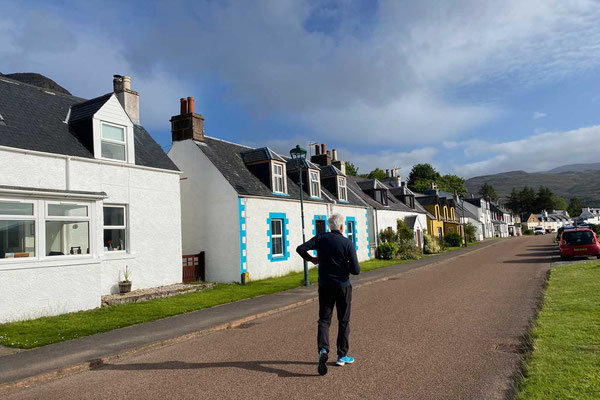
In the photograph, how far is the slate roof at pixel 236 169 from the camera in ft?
60.5

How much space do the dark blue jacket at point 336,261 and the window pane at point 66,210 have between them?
27.7ft

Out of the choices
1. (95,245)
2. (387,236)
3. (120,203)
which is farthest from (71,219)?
(387,236)

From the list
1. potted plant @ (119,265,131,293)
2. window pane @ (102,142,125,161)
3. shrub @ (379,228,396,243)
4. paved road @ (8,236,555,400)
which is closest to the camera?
paved road @ (8,236,555,400)

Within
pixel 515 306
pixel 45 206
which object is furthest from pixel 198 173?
pixel 515 306

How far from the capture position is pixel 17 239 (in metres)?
10.5

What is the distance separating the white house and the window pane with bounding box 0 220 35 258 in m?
→ 0.02

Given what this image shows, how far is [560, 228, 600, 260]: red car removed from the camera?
20875 mm

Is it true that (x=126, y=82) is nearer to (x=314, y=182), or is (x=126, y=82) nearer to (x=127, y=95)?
(x=127, y=95)

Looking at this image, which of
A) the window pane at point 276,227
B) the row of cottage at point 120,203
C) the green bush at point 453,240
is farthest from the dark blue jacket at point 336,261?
the green bush at point 453,240

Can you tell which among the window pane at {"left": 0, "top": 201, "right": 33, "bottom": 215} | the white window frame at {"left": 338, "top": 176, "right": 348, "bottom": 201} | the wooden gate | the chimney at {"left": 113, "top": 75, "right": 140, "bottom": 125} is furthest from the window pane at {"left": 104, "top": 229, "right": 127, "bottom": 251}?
the white window frame at {"left": 338, "top": 176, "right": 348, "bottom": 201}

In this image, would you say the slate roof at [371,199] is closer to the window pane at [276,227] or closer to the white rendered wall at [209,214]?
the window pane at [276,227]

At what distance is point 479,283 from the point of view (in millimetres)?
14406

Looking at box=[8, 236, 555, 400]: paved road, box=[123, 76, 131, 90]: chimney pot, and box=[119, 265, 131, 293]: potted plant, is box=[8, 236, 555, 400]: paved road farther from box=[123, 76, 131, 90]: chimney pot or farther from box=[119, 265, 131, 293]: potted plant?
box=[123, 76, 131, 90]: chimney pot

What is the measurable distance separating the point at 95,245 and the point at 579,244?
21.5 m
